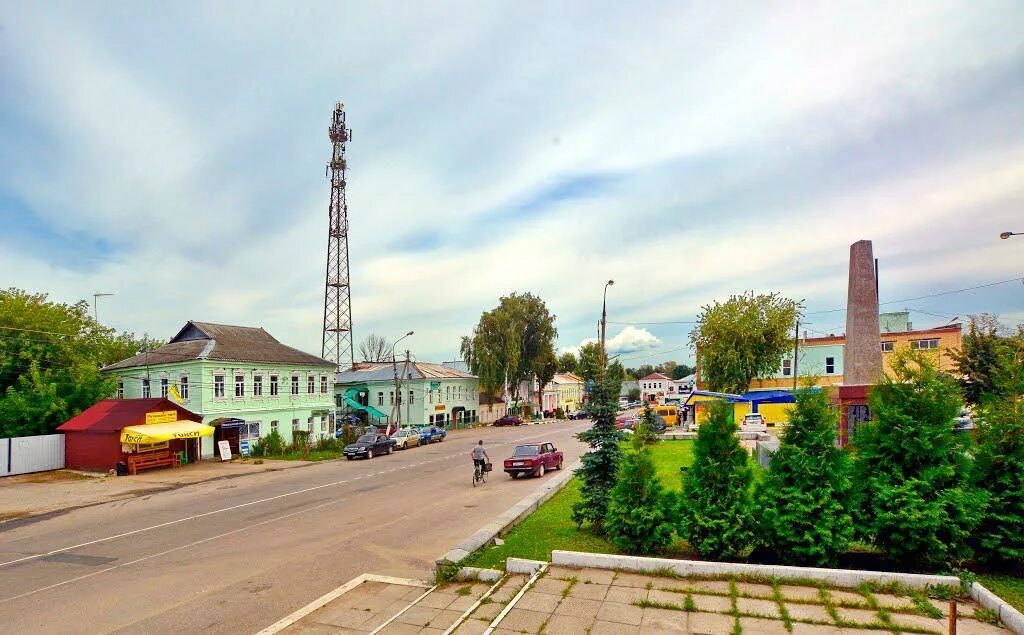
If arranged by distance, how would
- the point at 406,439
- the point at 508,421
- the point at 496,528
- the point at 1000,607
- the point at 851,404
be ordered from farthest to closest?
the point at 508,421 < the point at 406,439 < the point at 851,404 < the point at 496,528 < the point at 1000,607

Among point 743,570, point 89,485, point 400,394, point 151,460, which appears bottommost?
point 89,485

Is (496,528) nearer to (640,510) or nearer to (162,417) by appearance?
(640,510)

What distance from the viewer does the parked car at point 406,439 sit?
37.7 meters

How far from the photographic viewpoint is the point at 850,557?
8.63 m

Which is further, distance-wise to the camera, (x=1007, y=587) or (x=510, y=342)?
(x=510, y=342)

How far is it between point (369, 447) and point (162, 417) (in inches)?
416

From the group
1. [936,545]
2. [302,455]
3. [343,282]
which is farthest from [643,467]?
[343,282]

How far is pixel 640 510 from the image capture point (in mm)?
9219

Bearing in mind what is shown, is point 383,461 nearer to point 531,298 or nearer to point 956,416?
point 956,416

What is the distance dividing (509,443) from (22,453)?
25889mm

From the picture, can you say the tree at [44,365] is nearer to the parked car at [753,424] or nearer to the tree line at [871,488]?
the tree line at [871,488]

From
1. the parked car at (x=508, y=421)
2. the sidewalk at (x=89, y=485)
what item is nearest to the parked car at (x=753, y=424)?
the sidewalk at (x=89, y=485)

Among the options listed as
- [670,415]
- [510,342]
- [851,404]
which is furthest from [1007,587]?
Answer: [510,342]

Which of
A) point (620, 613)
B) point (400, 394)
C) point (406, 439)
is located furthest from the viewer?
point (400, 394)
